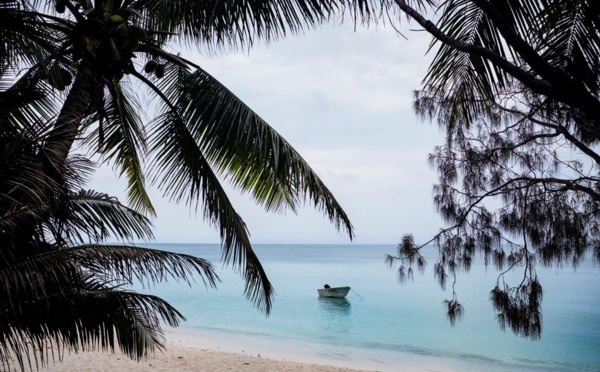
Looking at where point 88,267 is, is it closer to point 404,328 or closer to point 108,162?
→ point 108,162

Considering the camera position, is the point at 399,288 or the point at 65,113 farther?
the point at 399,288

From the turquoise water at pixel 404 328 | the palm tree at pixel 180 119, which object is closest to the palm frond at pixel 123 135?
the palm tree at pixel 180 119

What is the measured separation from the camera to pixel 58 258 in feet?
10.8

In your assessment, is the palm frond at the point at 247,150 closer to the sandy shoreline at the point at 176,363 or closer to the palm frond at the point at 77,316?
Answer: the palm frond at the point at 77,316

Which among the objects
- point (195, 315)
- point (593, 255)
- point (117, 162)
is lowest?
point (195, 315)

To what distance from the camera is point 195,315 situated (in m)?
23.1

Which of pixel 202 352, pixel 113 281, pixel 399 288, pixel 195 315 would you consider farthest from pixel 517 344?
pixel 399 288

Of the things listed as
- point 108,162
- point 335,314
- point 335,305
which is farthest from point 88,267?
point 335,305

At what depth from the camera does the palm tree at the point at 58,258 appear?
308cm

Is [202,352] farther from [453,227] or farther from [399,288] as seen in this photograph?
[399,288]

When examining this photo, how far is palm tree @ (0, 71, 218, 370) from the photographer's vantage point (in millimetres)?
3080

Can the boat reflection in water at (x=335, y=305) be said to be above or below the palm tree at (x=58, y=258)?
below

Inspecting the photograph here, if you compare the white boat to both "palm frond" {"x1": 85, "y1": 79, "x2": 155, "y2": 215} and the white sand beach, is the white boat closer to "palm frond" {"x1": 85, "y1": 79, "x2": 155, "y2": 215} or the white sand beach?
the white sand beach

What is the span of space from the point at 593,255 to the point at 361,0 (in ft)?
19.9
